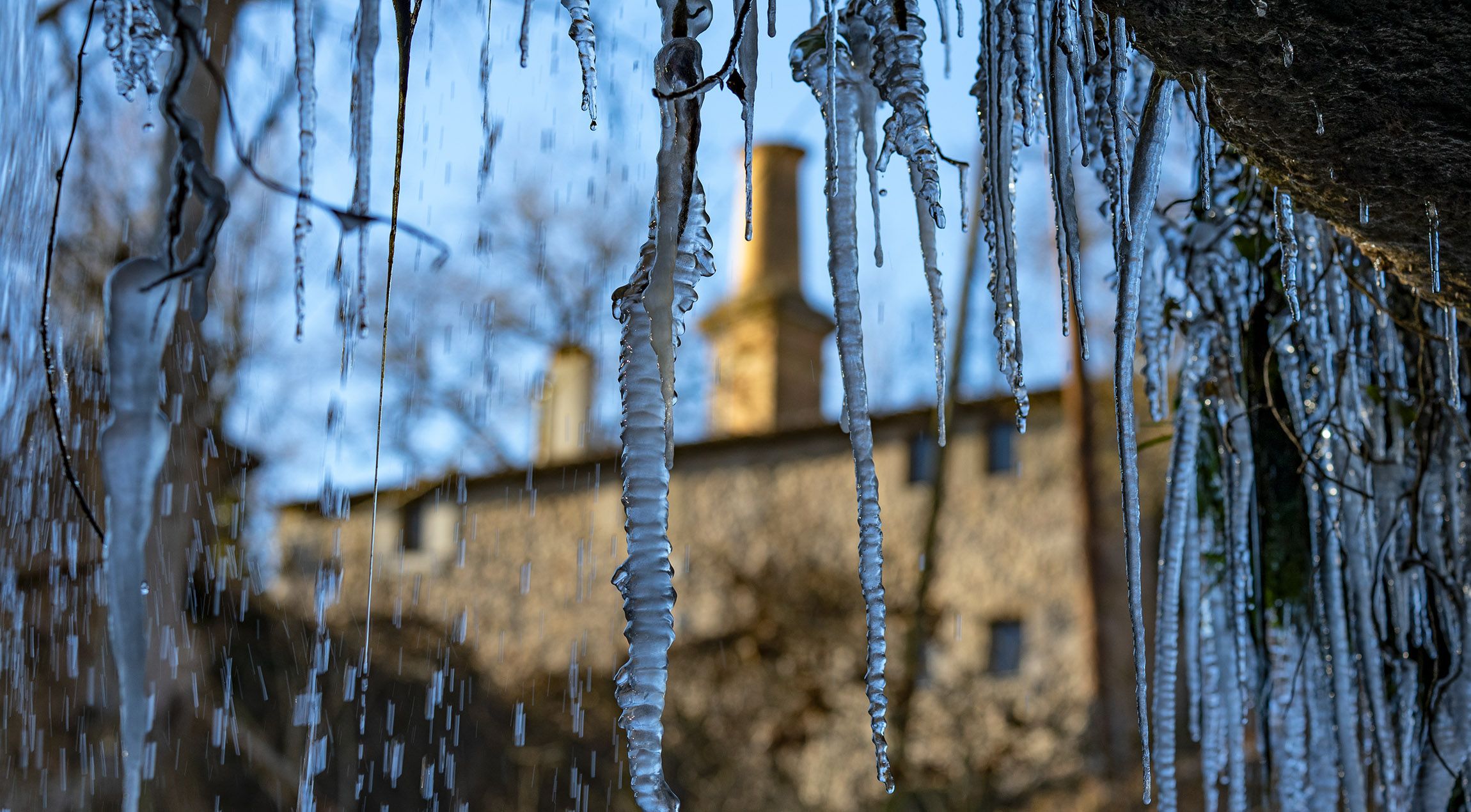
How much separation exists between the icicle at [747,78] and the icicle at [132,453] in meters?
0.54

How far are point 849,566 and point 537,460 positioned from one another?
5052 mm

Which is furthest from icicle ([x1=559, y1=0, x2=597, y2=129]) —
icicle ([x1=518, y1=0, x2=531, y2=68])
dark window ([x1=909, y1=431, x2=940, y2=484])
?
dark window ([x1=909, y1=431, x2=940, y2=484])

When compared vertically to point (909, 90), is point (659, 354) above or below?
below

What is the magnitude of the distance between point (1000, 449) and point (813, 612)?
6.77 ft

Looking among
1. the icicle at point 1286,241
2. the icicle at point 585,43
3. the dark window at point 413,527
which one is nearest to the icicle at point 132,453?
the icicle at point 585,43

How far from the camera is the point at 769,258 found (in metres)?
15.6

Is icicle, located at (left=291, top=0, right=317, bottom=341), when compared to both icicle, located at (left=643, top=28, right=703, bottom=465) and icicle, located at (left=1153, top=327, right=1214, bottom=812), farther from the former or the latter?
icicle, located at (left=1153, top=327, right=1214, bottom=812)

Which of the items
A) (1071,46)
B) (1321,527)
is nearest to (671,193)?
(1071,46)

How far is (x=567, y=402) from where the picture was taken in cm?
1428

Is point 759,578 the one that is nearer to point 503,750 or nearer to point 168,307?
point 503,750

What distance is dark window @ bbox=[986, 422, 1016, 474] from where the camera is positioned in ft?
32.2

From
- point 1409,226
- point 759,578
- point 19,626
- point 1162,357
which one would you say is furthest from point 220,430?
point 1409,226

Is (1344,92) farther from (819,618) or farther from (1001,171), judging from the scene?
(819,618)

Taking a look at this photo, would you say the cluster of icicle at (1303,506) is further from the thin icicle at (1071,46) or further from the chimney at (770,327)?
the chimney at (770,327)
